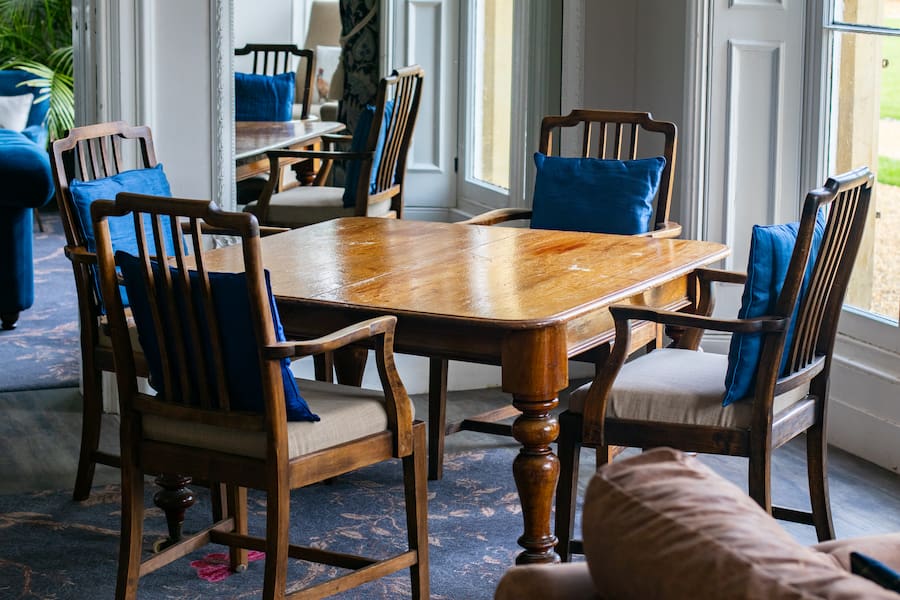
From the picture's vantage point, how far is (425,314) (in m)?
2.70

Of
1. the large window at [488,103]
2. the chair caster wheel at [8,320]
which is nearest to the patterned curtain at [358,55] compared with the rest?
the large window at [488,103]

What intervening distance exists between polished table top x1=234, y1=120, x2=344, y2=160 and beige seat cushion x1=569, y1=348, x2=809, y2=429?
2087 millimetres

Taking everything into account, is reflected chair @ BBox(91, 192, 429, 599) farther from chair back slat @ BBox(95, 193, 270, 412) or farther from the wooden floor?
the wooden floor

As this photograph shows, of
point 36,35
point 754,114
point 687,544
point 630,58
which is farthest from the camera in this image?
point 36,35

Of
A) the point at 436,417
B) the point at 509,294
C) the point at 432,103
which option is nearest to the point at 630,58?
the point at 432,103

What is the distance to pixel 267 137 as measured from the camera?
4.74m

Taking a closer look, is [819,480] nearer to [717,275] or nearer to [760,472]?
[760,472]

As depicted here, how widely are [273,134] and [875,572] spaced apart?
12.3 feet

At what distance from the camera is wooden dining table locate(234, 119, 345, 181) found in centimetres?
470

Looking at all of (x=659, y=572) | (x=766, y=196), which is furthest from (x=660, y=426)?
(x=766, y=196)

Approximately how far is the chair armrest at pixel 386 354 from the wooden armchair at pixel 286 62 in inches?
84.8

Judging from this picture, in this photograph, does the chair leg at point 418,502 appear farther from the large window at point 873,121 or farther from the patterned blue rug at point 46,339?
the patterned blue rug at point 46,339

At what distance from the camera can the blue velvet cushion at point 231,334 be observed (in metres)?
2.46

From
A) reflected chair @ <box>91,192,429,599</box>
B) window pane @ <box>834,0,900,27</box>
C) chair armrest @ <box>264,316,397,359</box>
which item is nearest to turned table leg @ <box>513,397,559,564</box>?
reflected chair @ <box>91,192,429,599</box>
